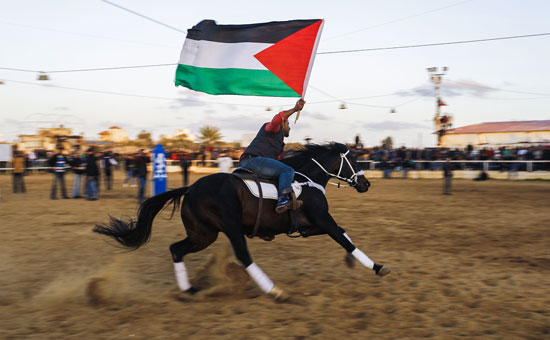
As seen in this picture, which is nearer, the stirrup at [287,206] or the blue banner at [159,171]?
the stirrup at [287,206]

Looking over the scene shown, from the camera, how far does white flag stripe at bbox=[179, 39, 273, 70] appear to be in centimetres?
834

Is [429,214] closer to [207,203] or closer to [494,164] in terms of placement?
[207,203]

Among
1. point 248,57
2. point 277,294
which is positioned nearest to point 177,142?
point 248,57

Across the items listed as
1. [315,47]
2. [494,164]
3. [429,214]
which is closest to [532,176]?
[494,164]

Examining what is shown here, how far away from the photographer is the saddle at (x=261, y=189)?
5930mm

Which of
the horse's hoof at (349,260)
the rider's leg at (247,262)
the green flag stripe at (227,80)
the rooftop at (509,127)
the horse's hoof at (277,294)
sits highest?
the rooftop at (509,127)

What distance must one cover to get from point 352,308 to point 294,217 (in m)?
1.45

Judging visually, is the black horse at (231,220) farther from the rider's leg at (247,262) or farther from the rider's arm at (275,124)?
the rider's arm at (275,124)

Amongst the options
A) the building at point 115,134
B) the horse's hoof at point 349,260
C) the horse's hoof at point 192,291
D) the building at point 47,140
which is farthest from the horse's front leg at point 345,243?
the building at point 115,134

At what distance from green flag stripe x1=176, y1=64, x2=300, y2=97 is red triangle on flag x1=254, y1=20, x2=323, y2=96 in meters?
0.23

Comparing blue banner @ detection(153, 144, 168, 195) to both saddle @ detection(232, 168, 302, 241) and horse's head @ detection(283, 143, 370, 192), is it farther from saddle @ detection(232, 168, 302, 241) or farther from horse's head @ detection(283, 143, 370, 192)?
saddle @ detection(232, 168, 302, 241)

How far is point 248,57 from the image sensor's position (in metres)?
8.35

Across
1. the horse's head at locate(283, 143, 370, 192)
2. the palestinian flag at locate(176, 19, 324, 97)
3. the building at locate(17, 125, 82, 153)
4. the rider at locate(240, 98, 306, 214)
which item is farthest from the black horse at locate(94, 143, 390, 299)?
the building at locate(17, 125, 82, 153)

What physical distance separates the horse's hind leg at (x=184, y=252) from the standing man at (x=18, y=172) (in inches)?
621
